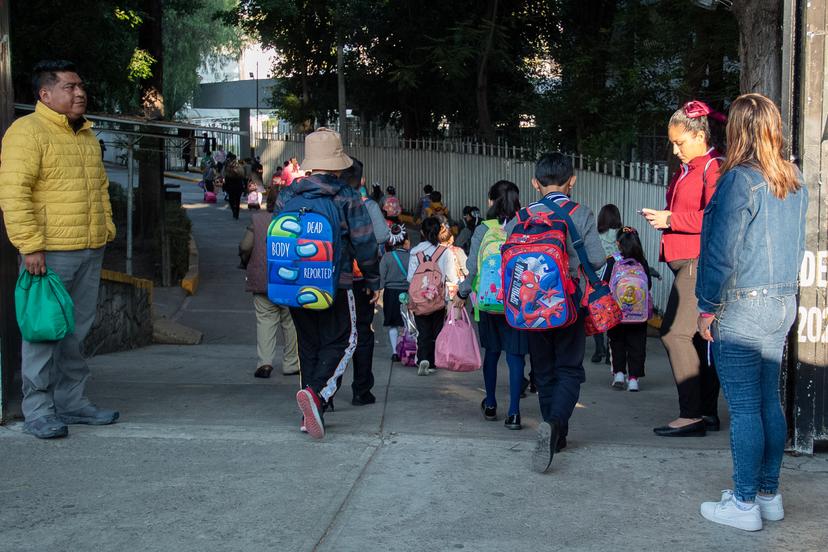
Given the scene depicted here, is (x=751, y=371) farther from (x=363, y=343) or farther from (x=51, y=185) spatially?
(x=51, y=185)

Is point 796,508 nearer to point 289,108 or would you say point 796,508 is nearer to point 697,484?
point 697,484

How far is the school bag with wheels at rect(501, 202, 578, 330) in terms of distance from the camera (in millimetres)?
5441

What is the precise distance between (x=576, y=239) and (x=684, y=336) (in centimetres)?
105

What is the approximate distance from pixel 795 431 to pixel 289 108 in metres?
28.0

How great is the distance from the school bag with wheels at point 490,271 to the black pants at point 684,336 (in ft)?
3.29

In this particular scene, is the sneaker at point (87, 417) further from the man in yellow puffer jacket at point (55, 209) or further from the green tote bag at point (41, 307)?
the green tote bag at point (41, 307)

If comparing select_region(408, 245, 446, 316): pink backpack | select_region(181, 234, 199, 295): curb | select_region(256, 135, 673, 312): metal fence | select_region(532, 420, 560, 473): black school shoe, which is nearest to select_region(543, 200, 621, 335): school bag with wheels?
select_region(532, 420, 560, 473): black school shoe

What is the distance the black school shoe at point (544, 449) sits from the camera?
5.18 meters

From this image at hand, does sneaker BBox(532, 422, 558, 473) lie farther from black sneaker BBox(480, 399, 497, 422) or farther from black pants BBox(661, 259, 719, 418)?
black sneaker BBox(480, 399, 497, 422)

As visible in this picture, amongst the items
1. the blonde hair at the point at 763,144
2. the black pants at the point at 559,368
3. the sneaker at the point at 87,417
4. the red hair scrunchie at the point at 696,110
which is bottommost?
the sneaker at the point at 87,417

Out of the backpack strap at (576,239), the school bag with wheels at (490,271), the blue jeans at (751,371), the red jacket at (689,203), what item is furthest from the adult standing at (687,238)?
the blue jeans at (751,371)

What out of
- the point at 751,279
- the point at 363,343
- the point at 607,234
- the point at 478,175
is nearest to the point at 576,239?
the point at 751,279

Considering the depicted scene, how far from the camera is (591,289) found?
5648 millimetres

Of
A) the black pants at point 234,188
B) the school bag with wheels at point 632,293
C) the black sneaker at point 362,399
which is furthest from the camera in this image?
the black pants at point 234,188
